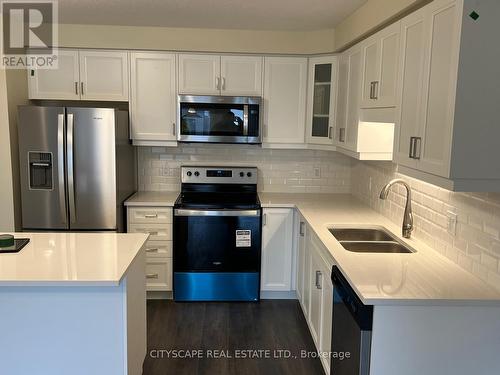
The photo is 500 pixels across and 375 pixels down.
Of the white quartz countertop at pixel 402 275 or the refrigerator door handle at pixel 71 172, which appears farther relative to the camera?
the refrigerator door handle at pixel 71 172

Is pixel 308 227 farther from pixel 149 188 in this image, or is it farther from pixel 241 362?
pixel 149 188

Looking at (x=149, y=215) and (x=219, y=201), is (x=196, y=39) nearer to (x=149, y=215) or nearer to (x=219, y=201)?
(x=219, y=201)

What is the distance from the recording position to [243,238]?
154 inches

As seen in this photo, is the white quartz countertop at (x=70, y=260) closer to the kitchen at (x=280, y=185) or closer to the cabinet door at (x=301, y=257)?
the kitchen at (x=280, y=185)

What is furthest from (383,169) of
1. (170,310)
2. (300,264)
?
(170,310)

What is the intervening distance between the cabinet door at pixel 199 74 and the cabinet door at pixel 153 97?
9 cm

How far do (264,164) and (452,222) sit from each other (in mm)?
2317

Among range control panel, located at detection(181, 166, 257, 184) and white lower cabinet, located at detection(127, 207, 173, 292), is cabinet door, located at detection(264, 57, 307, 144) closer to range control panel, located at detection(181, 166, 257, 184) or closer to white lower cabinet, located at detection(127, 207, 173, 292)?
range control panel, located at detection(181, 166, 257, 184)

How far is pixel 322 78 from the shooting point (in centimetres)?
399

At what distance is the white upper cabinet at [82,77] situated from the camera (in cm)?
392

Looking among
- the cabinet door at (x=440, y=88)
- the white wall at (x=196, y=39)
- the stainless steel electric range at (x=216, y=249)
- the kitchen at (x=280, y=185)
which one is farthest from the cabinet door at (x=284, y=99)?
the cabinet door at (x=440, y=88)

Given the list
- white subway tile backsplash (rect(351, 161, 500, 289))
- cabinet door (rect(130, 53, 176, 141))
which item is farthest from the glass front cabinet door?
cabinet door (rect(130, 53, 176, 141))

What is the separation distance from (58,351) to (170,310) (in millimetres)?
1726

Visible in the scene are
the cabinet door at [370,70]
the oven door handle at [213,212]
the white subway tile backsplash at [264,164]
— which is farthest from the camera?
the white subway tile backsplash at [264,164]
